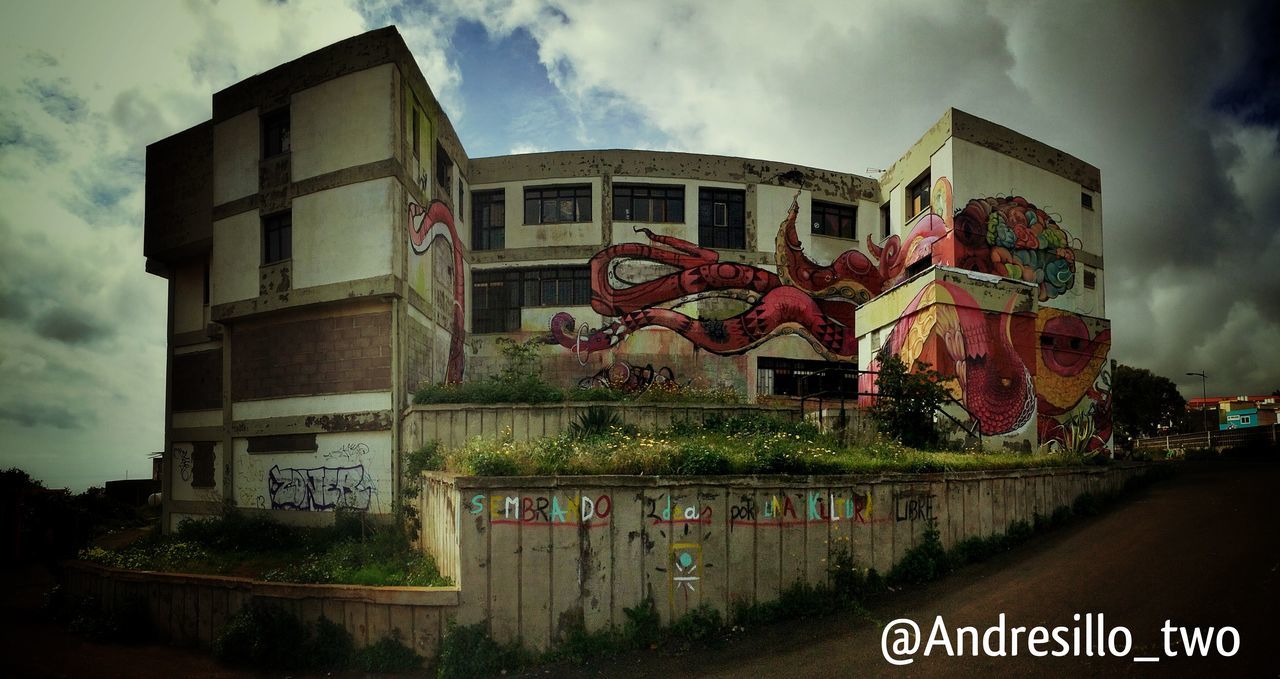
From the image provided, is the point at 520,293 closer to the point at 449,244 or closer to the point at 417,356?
the point at 449,244

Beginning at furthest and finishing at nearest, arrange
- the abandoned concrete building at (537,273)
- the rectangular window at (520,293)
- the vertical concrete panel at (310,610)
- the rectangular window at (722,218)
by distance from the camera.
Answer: the rectangular window at (722,218) < the rectangular window at (520,293) < the abandoned concrete building at (537,273) < the vertical concrete panel at (310,610)

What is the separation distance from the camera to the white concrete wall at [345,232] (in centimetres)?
1745

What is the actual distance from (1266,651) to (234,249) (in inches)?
894

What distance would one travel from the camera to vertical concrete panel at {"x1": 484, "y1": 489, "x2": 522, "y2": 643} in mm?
10102

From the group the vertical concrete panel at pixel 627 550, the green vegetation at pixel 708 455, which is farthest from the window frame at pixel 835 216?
the vertical concrete panel at pixel 627 550

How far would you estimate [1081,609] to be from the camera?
986 centimetres

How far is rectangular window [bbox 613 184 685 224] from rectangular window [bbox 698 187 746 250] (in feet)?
2.62

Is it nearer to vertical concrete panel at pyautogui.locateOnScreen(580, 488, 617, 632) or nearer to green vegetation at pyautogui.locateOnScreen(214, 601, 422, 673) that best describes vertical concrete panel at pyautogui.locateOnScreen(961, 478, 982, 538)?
vertical concrete panel at pyautogui.locateOnScreen(580, 488, 617, 632)

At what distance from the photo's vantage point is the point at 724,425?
1644 centimetres

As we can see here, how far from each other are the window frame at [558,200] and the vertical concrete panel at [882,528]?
1547cm

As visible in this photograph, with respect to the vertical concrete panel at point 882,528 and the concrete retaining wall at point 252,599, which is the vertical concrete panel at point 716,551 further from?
the concrete retaining wall at point 252,599

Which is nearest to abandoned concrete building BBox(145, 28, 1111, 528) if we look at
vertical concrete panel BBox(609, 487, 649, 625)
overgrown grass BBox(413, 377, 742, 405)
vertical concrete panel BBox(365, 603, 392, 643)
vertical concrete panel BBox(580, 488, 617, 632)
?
overgrown grass BBox(413, 377, 742, 405)

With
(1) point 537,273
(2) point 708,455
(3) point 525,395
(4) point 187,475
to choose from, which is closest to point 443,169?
(1) point 537,273

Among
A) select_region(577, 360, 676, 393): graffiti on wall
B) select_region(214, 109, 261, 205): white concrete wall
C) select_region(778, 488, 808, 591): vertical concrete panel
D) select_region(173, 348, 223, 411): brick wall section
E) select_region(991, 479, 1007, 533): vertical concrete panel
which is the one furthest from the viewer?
select_region(577, 360, 676, 393): graffiti on wall
